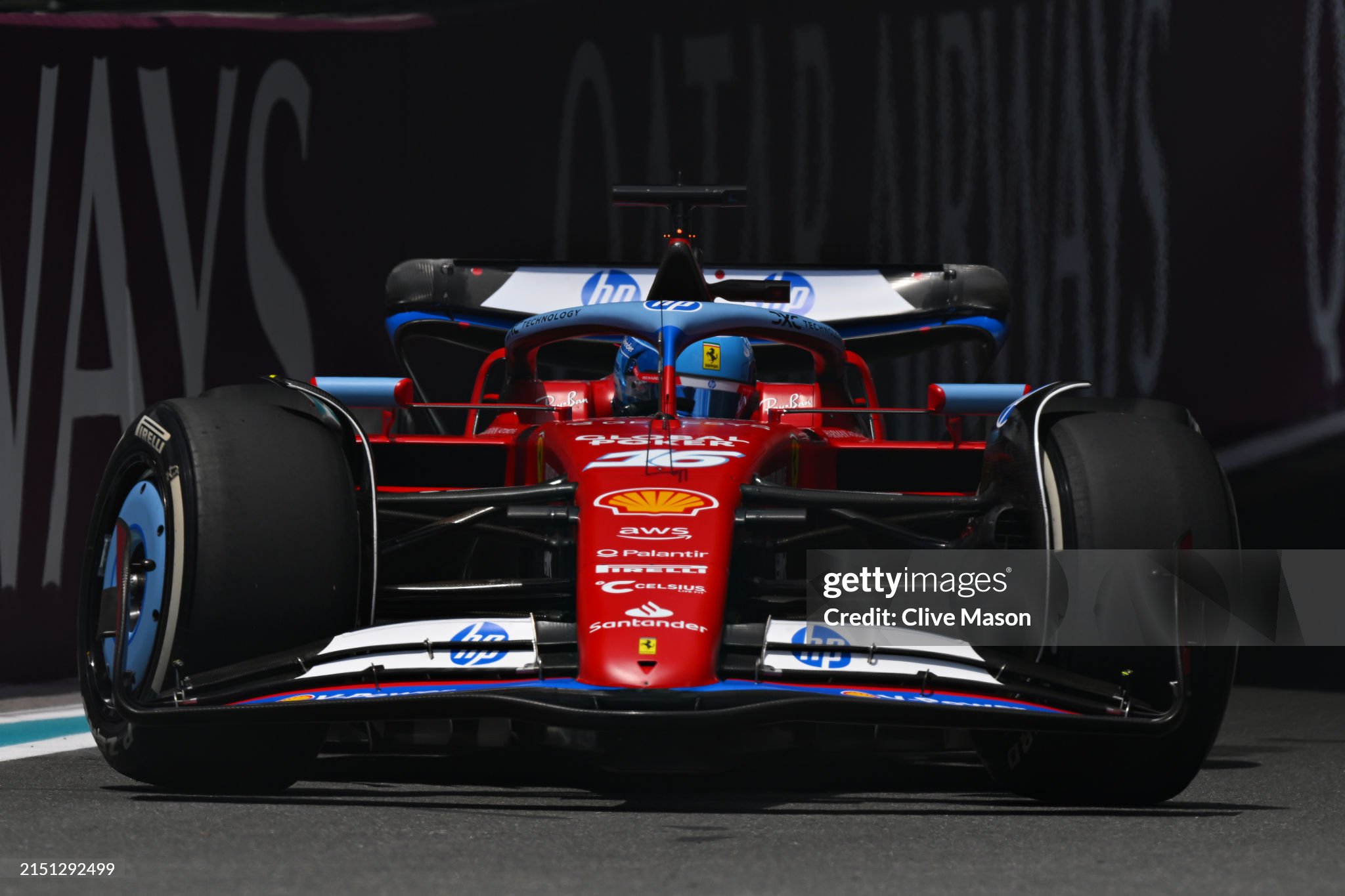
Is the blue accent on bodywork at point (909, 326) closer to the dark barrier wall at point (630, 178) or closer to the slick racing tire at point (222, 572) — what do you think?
the dark barrier wall at point (630, 178)

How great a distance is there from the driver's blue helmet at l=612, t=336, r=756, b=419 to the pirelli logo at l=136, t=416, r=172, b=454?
1.62m

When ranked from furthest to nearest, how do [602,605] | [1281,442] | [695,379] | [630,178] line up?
[630,178], [1281,442], [695,379], [602,605]

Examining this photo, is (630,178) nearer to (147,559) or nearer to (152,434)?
(152,434)

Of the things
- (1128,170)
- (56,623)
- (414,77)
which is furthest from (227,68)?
(1128,170)

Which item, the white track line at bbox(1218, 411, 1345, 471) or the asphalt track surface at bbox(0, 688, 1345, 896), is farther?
the white track line at bbox(1218, 411, 1345, 471)

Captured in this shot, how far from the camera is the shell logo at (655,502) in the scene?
4340 millimetres

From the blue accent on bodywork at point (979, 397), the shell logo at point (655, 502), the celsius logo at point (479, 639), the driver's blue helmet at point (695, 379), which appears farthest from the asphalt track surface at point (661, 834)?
the driver's blue helmet at point (695, 379)

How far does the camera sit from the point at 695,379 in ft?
18.7

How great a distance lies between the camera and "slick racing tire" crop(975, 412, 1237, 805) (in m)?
4.15

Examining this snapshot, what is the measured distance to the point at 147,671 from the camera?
414cm

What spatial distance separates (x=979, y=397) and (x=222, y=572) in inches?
93.8

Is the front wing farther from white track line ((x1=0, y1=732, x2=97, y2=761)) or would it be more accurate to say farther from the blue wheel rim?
white track line ((x1=0, y1=732, x2=97, y2=761))

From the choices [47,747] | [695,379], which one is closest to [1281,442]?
[695,379]

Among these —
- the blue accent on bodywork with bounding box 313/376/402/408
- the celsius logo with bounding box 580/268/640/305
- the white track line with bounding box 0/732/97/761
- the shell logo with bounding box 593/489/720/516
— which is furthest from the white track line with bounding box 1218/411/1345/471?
the white track line with bounding box 0/732/97/761
